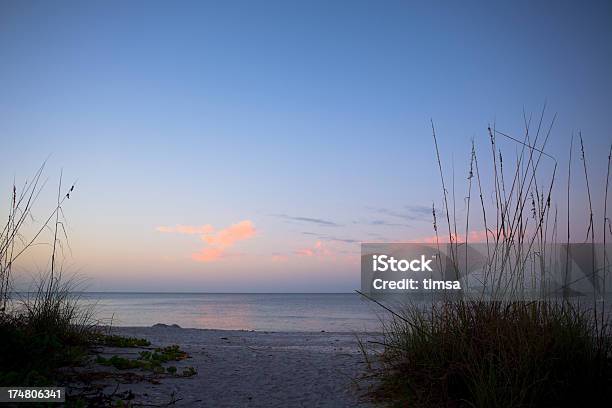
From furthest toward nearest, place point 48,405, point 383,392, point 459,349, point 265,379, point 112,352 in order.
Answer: point 112,352 → point 265,379 → point 383,392 → point 459,349 → point 48,405

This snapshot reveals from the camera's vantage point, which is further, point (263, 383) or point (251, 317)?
point (251, 317)

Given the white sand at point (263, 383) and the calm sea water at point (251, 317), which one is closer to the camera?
the white sand at point (263, 383)

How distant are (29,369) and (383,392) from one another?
3001mm

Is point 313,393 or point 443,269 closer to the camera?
point 313,393

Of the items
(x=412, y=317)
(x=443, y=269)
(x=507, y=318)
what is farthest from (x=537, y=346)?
(x=443, y=269)

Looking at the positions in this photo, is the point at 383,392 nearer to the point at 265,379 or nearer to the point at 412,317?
the point at 412,317

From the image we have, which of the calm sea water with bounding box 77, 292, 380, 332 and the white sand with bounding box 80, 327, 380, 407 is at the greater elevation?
the white sand with bounding box 80, 327, 380, 407

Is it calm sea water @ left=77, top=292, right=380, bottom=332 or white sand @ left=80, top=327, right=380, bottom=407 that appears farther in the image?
calm sea water @ left=77, top=292, right=380, bottom=332

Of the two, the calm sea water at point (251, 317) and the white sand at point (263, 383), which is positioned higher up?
the white sand at point (263, 383)

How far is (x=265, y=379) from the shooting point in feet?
15.5

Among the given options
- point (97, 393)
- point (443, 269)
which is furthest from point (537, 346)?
point (97, 393)

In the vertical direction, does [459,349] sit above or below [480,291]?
below

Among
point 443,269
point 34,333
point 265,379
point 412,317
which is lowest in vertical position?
point 265,379

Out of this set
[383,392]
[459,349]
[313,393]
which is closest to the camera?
[459,349]
